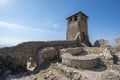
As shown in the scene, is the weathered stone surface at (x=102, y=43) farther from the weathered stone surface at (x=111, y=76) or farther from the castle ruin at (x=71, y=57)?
the weathered stone surface at (x=111, y=76)

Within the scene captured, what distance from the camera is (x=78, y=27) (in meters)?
27.3

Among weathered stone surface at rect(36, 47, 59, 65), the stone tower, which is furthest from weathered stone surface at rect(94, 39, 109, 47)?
weathered stone surface at rect(36, 47, 59, 65)

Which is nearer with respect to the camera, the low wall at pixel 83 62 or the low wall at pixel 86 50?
the low wall at pixel 83 62


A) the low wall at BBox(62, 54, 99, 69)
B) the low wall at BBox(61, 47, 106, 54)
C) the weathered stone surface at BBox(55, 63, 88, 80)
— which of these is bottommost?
the weathered stone surface at BBox(55, 63, 88, 80)

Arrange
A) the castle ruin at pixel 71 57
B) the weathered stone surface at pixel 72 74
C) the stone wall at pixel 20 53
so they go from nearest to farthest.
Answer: the weathered stone surface at pixel 72 74
the castle ruin at pixel 71 57
the stone wall at pixel 20 53

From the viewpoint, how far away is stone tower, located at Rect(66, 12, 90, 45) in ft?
89.7

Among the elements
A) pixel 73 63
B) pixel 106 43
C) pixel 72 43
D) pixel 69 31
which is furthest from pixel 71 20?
pixel 73 63

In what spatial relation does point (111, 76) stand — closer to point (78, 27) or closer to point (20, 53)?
point (20, 53)

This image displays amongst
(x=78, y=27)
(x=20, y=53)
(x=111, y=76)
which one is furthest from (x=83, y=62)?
(x=78, y=27)

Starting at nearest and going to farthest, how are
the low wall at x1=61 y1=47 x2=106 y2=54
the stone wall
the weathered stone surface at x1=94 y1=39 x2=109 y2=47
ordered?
the stone wall < the low wall at x1=61 y1=47 x2=106 y2=54 < the weathered stone surface at x1=94 y1=39 x2=109 y2=47

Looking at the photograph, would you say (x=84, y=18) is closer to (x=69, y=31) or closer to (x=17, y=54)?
(x=69, y=31)

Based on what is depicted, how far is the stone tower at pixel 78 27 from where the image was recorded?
27.3 metres

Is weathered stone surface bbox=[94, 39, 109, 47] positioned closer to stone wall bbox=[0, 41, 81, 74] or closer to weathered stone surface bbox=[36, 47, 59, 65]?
stone wall bbox=[0, 41, 81, 74]

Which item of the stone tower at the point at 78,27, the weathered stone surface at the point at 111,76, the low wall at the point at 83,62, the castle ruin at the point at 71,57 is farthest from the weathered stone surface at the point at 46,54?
the weathered stone surface at the point at 111,76
